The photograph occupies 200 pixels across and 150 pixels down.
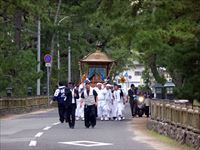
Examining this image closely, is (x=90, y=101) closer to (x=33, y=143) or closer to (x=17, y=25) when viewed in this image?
(x=33, y=143)

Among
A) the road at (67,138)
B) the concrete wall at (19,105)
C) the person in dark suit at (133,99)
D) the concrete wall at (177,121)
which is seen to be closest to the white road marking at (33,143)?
the road at (67,138)

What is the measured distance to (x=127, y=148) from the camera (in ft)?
61.9

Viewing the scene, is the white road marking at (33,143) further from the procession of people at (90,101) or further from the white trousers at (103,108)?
the white trousers at (103,108)

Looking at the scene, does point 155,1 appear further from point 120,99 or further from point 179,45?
point 120,99

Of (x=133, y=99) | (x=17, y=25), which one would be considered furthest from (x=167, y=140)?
(x=17, y=25)

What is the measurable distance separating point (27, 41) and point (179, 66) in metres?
30.7

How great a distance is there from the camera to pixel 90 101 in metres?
26.5

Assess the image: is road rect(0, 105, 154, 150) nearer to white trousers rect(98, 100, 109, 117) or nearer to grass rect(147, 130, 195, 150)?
grass rect(147, 130, 195, 150)

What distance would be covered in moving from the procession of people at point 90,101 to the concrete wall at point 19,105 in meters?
6.41

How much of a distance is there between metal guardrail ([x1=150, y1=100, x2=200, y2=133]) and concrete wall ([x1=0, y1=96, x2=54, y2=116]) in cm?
1418

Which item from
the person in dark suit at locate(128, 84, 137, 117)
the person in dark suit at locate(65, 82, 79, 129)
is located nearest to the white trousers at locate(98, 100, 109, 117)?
the person in dark suit at locate(128, 84, 137, 117)

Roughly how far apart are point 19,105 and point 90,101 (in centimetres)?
1563

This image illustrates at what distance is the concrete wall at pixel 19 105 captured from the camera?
38.6m

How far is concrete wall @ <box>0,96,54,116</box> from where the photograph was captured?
127ft
